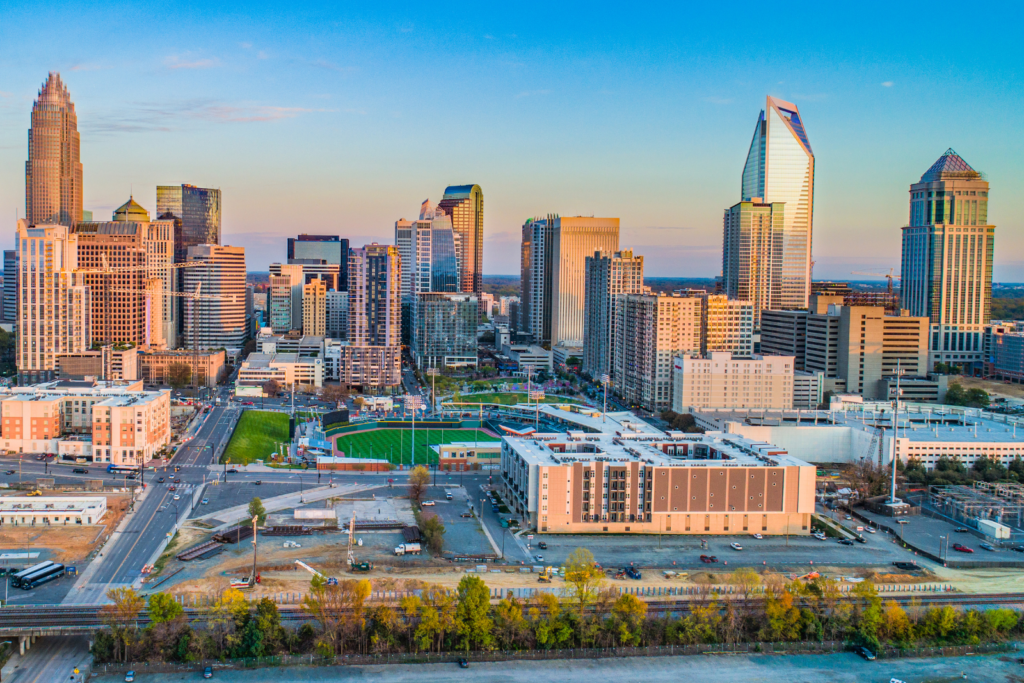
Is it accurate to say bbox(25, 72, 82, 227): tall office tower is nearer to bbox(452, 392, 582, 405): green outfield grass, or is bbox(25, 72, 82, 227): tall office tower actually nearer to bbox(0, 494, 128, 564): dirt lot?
bbox(452, 392, 582, 405): green outfield grass

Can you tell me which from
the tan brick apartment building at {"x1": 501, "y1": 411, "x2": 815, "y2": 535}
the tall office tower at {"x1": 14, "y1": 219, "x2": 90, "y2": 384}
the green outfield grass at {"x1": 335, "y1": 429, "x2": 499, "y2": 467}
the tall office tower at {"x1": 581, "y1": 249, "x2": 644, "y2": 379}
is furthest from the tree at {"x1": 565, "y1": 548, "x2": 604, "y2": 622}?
the tall office tower at {"x1": 14, "y1": 219, "x2": 90, "y2": 384}

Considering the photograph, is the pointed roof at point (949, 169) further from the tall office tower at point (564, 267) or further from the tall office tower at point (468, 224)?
the tall office tower at point (468, 224)

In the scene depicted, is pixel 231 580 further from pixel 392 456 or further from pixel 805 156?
pixel 805 156

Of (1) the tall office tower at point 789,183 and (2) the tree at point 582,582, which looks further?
(1) the tall office tower at point 789,183

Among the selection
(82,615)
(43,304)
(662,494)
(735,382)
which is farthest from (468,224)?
(82,615)

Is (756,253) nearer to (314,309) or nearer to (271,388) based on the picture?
(314,309)

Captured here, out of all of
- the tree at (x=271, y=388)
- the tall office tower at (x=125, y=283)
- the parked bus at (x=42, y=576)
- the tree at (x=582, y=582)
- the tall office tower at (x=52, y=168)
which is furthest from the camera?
the tall office tower at (x=52, y=168)

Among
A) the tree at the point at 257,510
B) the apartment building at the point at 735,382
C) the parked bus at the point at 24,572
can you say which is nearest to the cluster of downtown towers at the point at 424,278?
the apartment building at the point at 735,382
